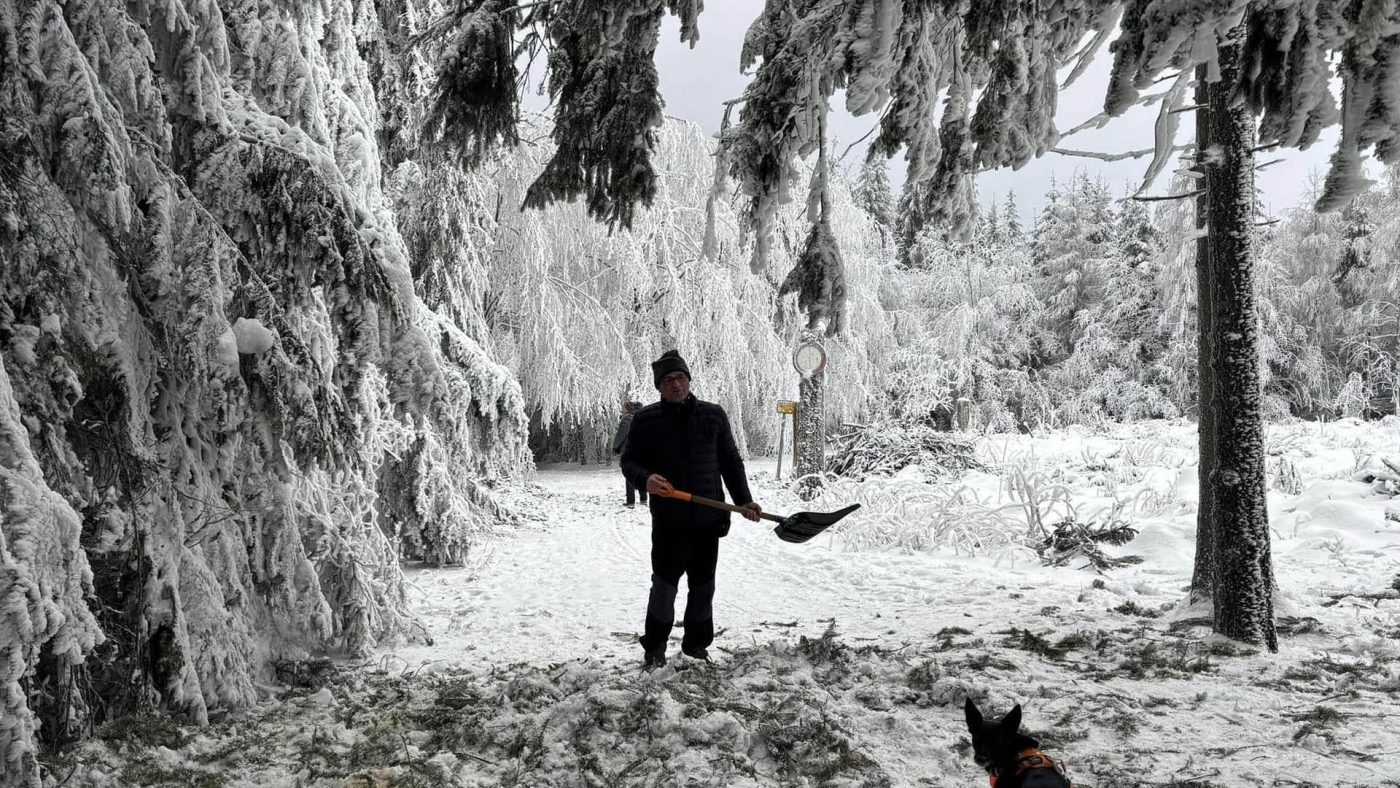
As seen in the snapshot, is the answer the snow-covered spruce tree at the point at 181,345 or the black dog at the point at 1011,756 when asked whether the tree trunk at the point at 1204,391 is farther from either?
the snow-covered spruce tree at the point at 181,345

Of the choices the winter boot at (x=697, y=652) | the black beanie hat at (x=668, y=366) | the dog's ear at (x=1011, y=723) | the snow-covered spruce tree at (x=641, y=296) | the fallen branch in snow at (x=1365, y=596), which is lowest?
the winter boot at (x=697, y=652)

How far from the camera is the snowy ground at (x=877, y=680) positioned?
2715mm

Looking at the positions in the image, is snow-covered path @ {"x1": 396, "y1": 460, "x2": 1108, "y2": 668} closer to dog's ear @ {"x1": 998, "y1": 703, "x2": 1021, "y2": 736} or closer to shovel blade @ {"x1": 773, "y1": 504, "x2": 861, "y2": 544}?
shovel blade @ {"x1": 773, "y1": 504, "x2": 861, "y2": 544}

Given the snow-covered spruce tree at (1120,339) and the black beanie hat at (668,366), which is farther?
the snow-covered spruce tree at (1120,339)

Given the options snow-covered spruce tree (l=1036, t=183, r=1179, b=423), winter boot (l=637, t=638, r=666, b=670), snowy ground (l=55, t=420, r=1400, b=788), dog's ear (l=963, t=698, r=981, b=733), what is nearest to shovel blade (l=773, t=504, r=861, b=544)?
snowy ground (l=55, t=420, r=1400, b=788)

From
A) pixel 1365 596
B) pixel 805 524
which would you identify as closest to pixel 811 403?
pixel 1365 596

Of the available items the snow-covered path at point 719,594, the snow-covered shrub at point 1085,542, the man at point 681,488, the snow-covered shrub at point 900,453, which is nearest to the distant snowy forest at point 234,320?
the snow-covered path at point 719,594

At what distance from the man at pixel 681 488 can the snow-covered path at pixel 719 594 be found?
0.59m

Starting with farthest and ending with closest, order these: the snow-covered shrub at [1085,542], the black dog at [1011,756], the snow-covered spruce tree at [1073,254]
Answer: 1. the snow-covered spruce tree at [1073,254]
2. the snow-covered shrub at [1085,542]
3. the black dog at [1011,756]

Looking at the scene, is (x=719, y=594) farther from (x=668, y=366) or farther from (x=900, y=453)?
(x=900, y=453)

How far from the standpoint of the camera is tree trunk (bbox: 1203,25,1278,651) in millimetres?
3857

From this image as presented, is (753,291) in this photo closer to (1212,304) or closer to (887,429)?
(887,429)

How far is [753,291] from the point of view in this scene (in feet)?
46.8

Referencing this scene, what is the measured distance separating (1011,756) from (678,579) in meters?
2.03
